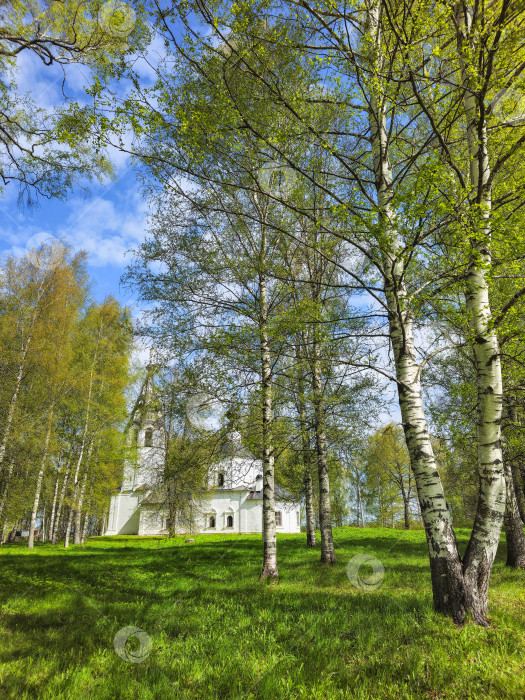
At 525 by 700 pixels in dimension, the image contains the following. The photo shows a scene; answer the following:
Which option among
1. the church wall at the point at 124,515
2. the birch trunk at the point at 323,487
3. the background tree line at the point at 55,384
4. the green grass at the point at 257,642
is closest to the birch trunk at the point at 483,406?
the green grass at the point at 257,642

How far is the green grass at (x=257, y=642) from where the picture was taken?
3.01 metres

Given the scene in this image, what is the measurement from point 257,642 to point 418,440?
2.80m

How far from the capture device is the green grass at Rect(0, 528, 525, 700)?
3.01 meters

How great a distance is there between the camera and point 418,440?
181 inches

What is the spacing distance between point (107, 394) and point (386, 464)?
85.9 feet

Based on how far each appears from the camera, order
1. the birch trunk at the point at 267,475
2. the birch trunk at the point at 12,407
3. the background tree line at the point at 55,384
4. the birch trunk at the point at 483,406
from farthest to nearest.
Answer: the background tree line at the point at 55,384 → the birch trunk at the point at 12,407 → the birch trunk at the point at 267,475 → the birch trunk at the point at 483,406

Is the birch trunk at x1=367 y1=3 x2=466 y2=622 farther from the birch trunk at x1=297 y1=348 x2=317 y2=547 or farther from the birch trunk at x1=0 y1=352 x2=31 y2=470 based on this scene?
the birch trunk at x1=0 y1=352 x2=31 y2=470

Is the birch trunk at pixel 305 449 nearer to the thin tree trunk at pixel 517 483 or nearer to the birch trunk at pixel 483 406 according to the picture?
the birch trunk at pixel 483 406

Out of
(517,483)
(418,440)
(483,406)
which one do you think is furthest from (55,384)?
(517,483)

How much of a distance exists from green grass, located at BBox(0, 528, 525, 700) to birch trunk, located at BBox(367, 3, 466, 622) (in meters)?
0.33

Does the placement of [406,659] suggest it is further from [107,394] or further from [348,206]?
[107,394]

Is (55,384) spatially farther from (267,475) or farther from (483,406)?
(483,406)

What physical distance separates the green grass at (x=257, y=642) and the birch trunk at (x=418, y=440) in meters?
0.33

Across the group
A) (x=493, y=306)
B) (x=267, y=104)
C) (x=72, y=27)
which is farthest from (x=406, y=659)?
(x=72, y=27)
